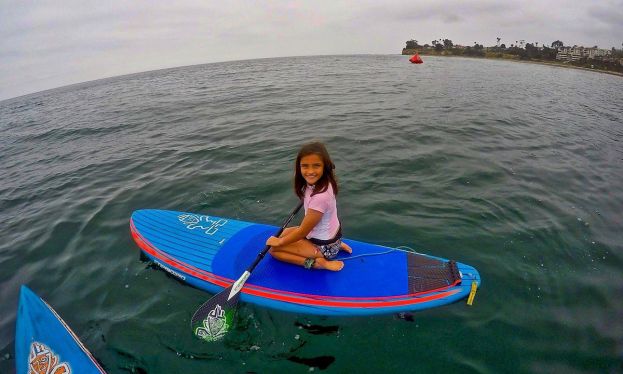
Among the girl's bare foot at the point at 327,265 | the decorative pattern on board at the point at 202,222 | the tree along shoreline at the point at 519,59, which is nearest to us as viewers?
the girl's bare foot at the point at 327,265

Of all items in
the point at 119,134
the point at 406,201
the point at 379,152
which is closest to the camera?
the point at 406,201

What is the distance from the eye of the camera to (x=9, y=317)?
14.3 ft

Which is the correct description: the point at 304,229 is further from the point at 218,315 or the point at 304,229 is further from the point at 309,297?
the point at 218,315

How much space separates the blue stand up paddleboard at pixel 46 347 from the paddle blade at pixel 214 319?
3.32ft

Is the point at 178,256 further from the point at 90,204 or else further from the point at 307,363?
the point at 90,204

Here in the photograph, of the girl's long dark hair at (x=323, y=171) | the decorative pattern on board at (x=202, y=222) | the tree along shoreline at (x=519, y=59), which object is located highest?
the tree along shoreline at (x=519, y=59)

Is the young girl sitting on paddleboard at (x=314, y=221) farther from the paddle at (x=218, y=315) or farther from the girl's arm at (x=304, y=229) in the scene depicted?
the paddle at (x=218, y=315)

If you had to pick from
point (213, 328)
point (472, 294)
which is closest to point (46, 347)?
point (213, 328)

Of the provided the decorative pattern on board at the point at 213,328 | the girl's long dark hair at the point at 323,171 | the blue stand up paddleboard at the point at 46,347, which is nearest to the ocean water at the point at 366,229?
the decorative pattern on board at the point at 213,328

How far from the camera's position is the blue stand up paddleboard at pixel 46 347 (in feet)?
10.5

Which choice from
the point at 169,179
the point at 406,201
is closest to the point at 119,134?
the point at 169,179

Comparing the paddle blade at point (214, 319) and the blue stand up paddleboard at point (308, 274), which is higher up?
the blue stand up paddleboard at point (308, 274)

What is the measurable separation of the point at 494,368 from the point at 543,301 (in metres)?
1.45

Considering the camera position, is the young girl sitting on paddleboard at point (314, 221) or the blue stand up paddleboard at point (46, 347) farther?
the young girl sitting on paddleboard at point (314, 221)
